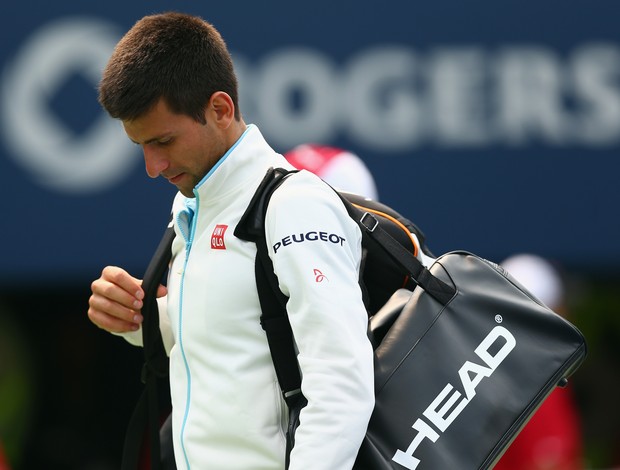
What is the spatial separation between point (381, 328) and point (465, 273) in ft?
0.63

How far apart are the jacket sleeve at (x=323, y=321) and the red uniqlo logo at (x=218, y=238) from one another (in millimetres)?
108

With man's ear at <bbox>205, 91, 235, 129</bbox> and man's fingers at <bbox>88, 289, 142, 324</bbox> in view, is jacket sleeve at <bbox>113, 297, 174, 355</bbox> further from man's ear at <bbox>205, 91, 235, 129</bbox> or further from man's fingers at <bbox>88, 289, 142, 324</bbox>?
man's ear at <bbox>205, 91, 235, 129</bbox>

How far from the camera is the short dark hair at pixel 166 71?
2.13 m

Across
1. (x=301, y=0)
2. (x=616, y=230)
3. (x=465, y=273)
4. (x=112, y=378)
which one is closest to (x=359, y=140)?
(x=301, y=0)

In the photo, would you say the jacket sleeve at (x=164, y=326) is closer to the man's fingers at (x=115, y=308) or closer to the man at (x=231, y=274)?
the man's fingers at (x=115, y=308)

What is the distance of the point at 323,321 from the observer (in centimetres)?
198

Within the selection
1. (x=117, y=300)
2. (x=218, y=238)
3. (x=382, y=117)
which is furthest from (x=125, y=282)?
(x=382, y=117)

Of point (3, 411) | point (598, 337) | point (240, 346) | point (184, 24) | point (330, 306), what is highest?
point (184, 24)

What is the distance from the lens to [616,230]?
568cm

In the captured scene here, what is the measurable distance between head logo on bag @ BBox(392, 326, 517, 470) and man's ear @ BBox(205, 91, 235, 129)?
0.62m

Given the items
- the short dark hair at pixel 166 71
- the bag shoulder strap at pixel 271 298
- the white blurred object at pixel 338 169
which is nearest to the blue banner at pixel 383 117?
the white blurred object at pixel 338 169

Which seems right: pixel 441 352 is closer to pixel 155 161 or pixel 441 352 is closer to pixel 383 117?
pixel 155 161

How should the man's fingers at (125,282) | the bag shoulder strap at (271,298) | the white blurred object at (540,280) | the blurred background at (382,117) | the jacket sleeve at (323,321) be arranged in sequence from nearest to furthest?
1. the jacket sleeve at (323,321)
2. the bag shoulder strap at (271,298)
3. the man's fingers at (125,282)
4. the white blurred object at (540,280)
5. the blurred background at (382,117)

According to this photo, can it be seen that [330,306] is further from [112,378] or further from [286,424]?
[112,378]
